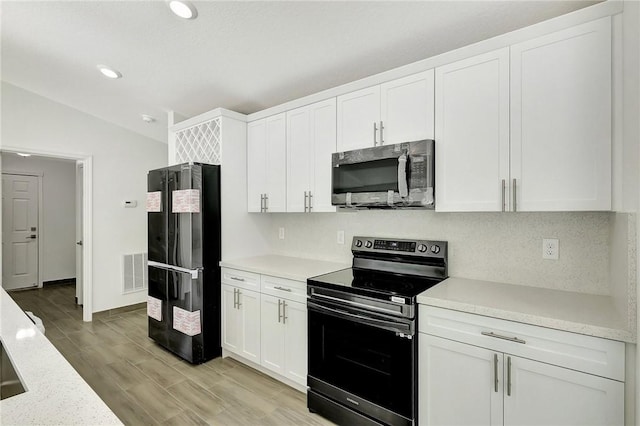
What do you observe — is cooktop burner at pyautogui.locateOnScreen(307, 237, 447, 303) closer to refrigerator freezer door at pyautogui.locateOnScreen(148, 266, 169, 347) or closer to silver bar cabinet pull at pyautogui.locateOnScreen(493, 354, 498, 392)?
silver bar cabinet pull at pyautogui.locateOnScreen(493, 354, 498, 392)

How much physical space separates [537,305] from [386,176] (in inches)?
43.9

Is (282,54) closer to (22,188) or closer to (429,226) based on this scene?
(429,226)

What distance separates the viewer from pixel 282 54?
8.04 feet

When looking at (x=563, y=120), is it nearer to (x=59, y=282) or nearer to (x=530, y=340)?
(x=530, y=340)

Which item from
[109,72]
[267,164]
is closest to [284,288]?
[267,164]

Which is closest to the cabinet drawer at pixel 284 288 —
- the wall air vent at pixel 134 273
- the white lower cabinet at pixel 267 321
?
the white lower cabinet at pixel 267 321

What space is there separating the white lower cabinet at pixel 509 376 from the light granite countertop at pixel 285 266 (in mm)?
Answer: 967

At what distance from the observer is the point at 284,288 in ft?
8.18

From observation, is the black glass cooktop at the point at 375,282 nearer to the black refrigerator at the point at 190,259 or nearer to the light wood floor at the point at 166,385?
the light wood floor at the point at 166,385

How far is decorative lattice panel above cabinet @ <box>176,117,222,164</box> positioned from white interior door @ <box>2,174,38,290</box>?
4353 millimetres

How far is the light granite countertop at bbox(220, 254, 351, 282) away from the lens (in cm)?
247

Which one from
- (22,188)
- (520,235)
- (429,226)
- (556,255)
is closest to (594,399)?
(556,255)

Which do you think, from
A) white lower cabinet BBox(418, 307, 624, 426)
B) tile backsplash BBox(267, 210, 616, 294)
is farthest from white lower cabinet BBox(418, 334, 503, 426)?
tile backsplash BBox(267, 210, 616, 294)

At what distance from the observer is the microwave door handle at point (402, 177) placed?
2.05m
